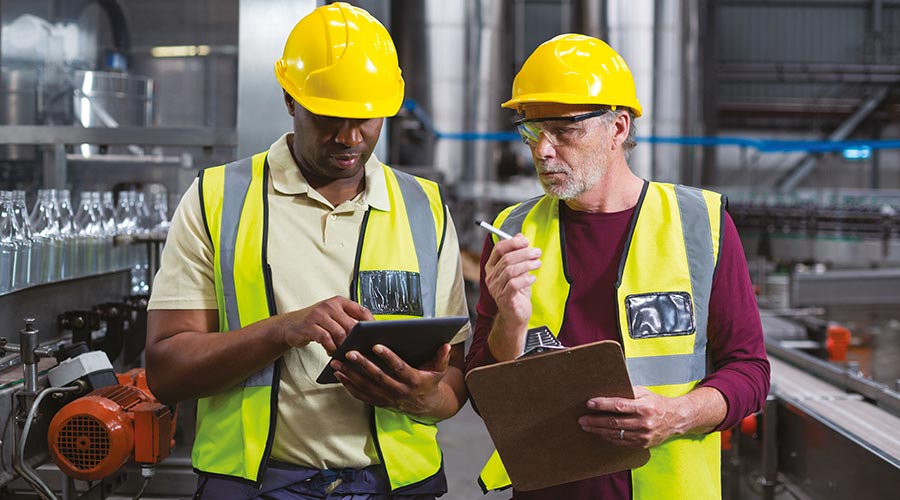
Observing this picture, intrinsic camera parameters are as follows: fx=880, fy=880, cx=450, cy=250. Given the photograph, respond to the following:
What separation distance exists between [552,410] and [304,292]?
0.44 meters

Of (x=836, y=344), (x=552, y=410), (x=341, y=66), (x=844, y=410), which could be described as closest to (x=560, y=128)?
(x=341, y=66)

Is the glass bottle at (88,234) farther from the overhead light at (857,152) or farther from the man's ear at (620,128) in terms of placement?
the overhead light at (857,152)

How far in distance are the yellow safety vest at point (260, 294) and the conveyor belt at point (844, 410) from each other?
108 centimetres

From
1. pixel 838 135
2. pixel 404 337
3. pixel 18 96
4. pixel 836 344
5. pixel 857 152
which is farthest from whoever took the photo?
pixel 838 135

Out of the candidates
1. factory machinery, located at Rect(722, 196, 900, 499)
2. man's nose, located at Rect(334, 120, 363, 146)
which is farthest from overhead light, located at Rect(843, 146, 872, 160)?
man's nose, located at Rect(334, 120, 363, 146)

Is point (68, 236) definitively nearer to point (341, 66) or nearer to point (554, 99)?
point (341, 66)

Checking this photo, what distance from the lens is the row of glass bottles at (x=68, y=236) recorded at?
80.5 inches

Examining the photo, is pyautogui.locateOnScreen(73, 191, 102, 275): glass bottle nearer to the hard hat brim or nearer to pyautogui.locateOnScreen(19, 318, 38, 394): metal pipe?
pyautogui.locateOnScreen(19, 318, 38, 394): metal pipe

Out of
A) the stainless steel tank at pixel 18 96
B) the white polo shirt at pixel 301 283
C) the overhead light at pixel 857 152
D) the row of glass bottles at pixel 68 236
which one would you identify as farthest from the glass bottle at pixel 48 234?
the overhead light at pixel 857 152

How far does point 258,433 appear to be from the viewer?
4.57 feet

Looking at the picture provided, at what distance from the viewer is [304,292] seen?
1427mm

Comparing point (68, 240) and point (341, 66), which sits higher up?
point (341, 66)

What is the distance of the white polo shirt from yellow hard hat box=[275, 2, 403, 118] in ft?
0.50

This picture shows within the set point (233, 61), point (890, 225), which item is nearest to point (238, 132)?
point (233, 61)
